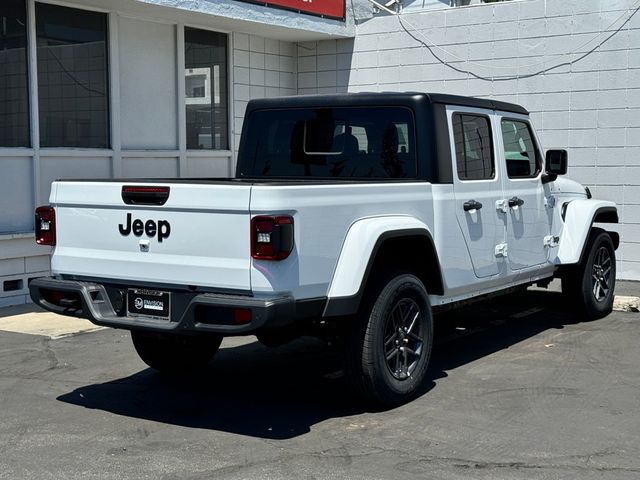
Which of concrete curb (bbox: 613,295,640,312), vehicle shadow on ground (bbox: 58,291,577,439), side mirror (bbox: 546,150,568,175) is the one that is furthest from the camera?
concrete curb (bbox: 613,295,640,312)

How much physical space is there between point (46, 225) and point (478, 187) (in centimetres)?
319

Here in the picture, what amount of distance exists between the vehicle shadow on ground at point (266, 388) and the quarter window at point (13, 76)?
3.92 meters

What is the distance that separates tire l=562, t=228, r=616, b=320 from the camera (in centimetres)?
914

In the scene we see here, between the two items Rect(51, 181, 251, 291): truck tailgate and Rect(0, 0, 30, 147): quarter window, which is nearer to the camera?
Rect(51, 181, 251, 291): truck tailgate

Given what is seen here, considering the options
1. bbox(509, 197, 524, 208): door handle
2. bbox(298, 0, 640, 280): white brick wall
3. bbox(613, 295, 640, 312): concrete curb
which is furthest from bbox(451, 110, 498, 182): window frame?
bbox(298, 0, 640, 280): white brick wall

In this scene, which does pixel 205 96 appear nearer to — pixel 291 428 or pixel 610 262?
pixel 610 262

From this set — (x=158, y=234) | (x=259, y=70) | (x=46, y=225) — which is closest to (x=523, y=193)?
(x=158, y=234)

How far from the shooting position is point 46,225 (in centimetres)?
639

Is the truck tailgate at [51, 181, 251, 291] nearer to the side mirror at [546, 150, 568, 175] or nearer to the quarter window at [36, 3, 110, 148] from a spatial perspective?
the side mirror at [546, 150, 568, 175]

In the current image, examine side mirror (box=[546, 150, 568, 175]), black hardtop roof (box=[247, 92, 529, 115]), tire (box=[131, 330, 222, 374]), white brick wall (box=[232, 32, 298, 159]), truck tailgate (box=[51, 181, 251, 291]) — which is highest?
white brick wall (box=[232, 32, 298, 159])

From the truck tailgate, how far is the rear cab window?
1.63 meters

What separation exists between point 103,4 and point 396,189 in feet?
20.1

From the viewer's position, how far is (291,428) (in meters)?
5.82

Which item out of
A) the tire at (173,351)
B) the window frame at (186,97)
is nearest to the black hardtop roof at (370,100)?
the tire at (173,351)
